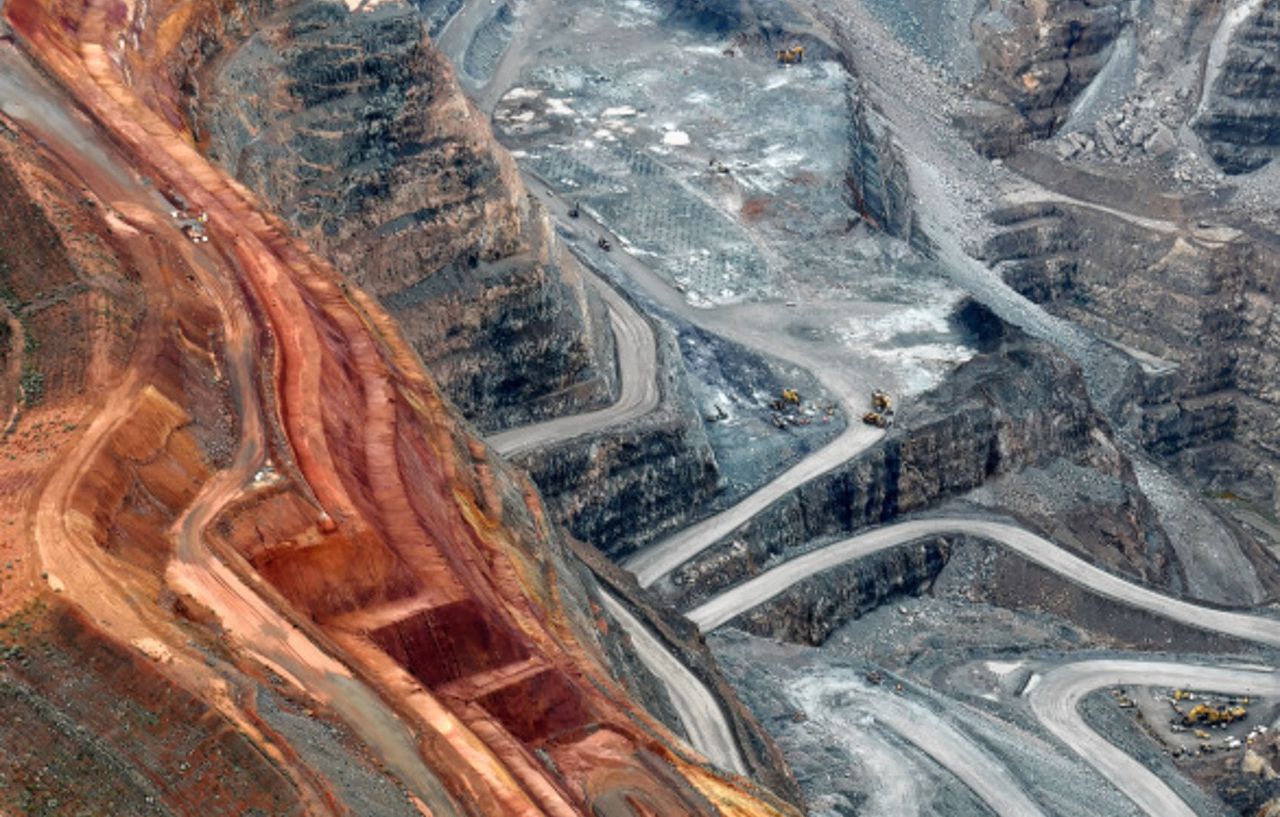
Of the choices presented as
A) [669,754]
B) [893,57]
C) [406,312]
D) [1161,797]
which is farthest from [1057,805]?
[893,57]

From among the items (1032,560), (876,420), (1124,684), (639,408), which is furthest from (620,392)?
(1124,684)

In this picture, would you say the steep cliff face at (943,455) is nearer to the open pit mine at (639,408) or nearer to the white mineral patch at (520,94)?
the open pit mine at (639,408)

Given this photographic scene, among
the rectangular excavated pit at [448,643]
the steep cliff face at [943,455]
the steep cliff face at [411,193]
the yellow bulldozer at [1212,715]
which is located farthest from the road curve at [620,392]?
the rectangular excavated pit at [448,643]

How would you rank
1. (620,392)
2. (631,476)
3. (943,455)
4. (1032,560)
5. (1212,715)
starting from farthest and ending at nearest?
(943,455) < (1032,560) < (620,392) < (631,476) < (1212,715)

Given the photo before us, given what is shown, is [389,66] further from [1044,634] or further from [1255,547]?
[1255,547]

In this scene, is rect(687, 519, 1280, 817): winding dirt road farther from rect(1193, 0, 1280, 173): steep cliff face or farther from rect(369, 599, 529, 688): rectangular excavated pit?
rect(1193, 0, 1280, 173): steep cliff face

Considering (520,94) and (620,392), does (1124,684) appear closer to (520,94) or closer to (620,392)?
(620,392)
